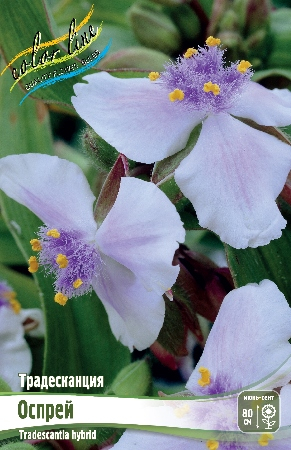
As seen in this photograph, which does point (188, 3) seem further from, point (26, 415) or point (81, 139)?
point (26, 415)

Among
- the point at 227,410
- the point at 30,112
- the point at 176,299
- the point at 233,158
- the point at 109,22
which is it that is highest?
the point at 109,22

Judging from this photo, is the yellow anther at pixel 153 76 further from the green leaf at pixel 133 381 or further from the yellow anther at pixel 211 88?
the green leaf at pixel 133 381

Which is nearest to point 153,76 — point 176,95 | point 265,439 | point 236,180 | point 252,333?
point 176,95

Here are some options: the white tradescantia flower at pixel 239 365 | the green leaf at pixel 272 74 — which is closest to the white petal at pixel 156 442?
the white tradescantia flower at pixel 239 365

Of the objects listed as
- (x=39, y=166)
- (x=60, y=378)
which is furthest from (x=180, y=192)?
(x=60, y=378)

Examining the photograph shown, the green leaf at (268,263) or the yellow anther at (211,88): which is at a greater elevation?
the yellow anther at (211,88)

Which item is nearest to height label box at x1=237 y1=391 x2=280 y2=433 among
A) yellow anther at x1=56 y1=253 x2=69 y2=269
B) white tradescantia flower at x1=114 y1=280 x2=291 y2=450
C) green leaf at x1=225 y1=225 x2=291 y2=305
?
white tradescantia flower at x1=114 y1=280 x2=291 y2=450
